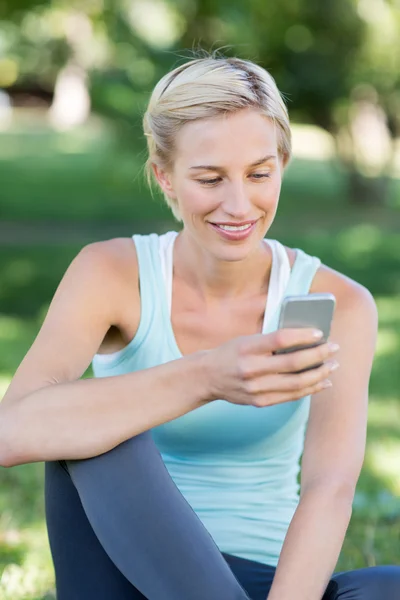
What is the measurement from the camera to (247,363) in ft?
5.84

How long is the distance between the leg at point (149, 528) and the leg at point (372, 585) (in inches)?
7.9

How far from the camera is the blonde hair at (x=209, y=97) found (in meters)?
2.20

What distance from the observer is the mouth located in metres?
2.23

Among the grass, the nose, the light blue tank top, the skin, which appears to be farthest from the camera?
the grass

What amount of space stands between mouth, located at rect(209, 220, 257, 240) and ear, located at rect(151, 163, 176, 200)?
22 centimetres

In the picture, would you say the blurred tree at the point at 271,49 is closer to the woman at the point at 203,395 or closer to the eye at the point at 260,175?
the woman at the point at 203,395

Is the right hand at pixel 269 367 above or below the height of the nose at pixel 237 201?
below

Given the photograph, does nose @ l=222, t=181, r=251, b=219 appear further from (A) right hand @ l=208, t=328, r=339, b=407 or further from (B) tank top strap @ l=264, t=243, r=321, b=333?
(A) right hand @ l=208, t=328, r=339, b=407

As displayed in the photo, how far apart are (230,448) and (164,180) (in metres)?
0.66

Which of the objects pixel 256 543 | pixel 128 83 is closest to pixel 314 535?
pixel 256 543

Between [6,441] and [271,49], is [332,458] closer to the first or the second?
[6,441]

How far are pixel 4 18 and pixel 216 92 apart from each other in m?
7.26

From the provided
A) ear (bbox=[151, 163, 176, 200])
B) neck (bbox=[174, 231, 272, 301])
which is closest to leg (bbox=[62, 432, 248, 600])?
neck (bbox=[174, 231, 272, 301])

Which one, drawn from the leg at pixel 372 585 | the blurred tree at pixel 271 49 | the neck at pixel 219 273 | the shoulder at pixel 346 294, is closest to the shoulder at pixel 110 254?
the neck at pixel 219 273
